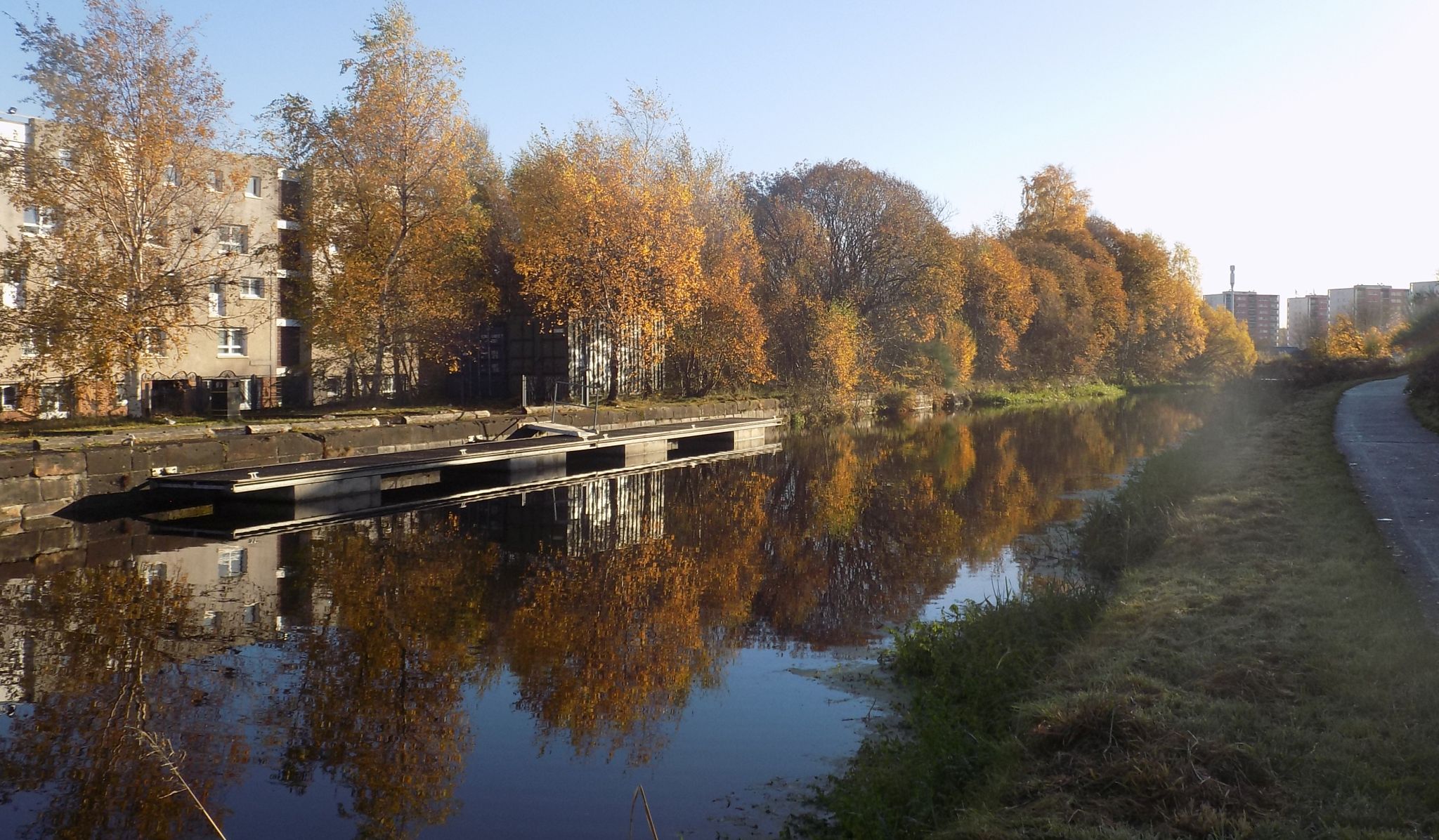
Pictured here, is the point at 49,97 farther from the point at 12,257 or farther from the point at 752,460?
the point at 752,460

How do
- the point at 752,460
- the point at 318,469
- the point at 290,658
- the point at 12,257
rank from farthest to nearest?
the point at 752,460
the point at 12,257
the point at 318,469
the point at 290,658

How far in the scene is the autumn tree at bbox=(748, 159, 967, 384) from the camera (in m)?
43.3

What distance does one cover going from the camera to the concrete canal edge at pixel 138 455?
46.2ft

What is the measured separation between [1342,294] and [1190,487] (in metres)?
202

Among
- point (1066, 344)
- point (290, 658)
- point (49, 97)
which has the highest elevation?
point (49, 97)

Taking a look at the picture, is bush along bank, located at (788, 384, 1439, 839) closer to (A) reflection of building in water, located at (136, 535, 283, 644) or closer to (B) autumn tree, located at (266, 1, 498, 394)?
(A) reflection of building in water, located at (136, 535, 283, 644)

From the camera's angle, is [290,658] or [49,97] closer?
[290,658]

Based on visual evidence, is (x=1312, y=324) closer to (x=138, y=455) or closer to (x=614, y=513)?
(x=614, y=513)

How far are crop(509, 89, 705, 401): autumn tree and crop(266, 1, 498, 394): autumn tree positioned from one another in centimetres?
248

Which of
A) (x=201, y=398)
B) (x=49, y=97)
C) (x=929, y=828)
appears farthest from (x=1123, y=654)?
(x=201, y=398)

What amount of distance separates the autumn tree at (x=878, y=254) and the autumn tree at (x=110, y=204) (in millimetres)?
23825

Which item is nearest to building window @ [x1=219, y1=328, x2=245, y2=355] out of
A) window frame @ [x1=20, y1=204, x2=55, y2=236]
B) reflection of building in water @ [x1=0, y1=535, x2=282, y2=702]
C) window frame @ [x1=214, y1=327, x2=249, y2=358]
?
window frame @ [x1=214, y1=327, x2=249, y2=358]

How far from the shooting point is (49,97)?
69.7 feet

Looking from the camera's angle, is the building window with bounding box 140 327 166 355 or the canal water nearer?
the canal water
